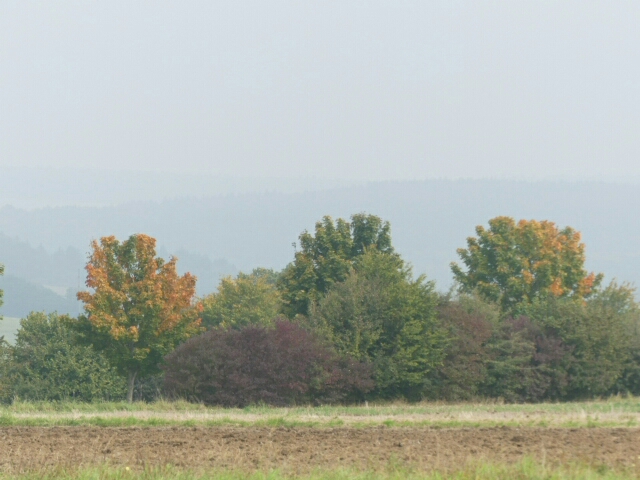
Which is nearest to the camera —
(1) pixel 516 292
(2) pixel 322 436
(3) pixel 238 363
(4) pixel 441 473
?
(4) pixel 441 473

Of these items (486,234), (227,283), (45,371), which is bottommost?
(45,371)

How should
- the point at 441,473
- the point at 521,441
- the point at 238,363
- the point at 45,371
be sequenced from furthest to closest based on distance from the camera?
the point at 45,371, the point at 238,363, the point at 521,441, the point at 441,473

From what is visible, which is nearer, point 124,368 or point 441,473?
point 441,473

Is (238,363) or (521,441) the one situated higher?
(521,441)

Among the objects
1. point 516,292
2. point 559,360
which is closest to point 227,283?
point 516,292

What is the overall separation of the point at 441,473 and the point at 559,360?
→ 36603 mm

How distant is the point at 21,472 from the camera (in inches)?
555

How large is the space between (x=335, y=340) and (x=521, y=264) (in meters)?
43.8

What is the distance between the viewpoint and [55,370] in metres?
73.6

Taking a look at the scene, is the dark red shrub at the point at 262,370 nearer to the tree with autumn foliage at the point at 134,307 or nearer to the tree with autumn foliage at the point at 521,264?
the tree with autumn foliage at the point at 134,307

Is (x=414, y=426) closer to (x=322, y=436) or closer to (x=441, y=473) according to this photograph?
(x=322, y=436)

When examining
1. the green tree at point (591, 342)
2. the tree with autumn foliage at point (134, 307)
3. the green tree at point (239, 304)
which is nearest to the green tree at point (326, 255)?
the tree with autumn foliage at point (134, 307)

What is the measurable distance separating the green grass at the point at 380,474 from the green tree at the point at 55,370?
60.4 m

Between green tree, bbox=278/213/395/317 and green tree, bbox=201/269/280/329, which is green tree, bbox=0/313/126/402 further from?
green tree, bbox=278/213/395/317
